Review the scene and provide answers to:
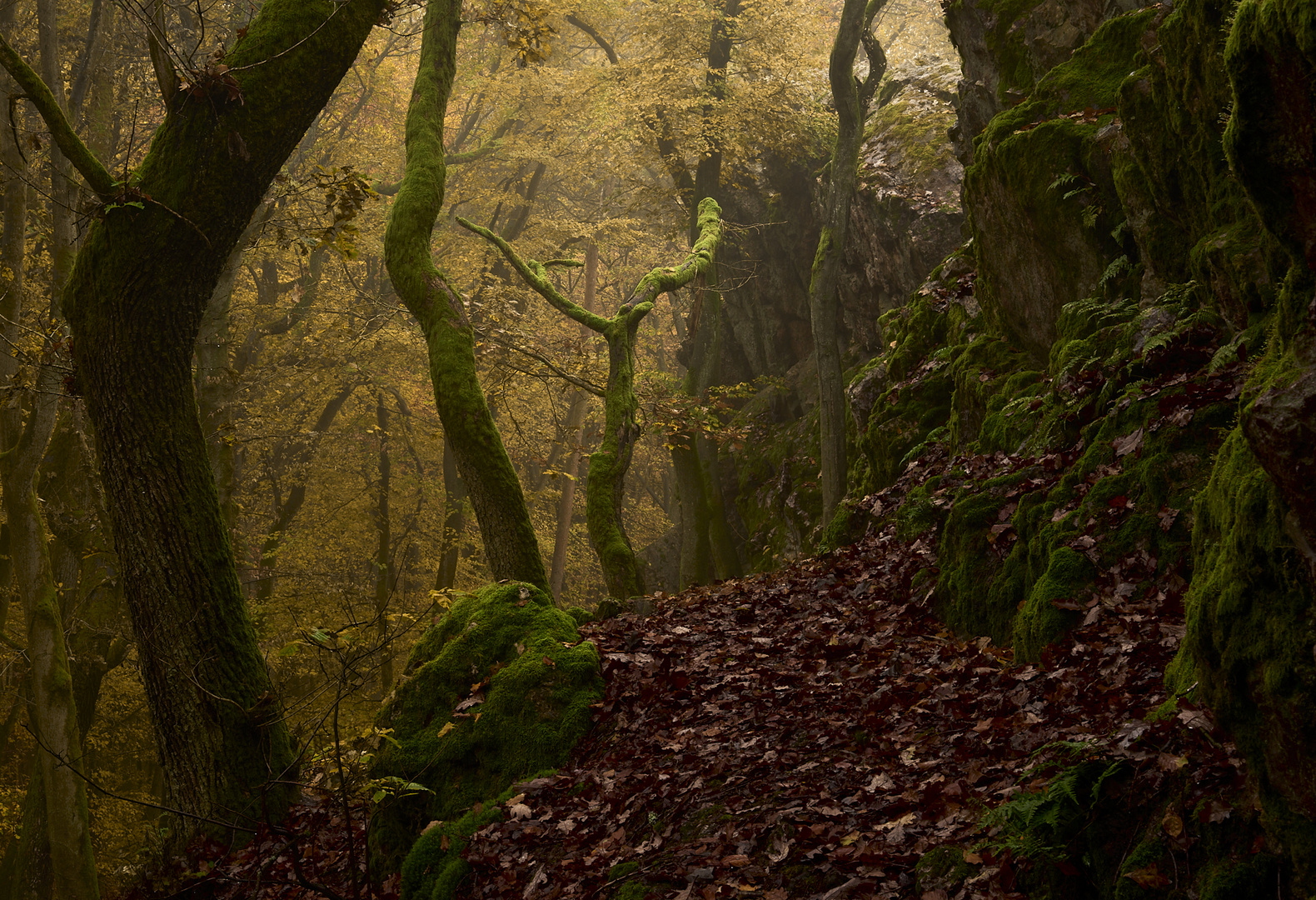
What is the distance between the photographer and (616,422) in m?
11.7

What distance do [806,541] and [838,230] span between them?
219 inches

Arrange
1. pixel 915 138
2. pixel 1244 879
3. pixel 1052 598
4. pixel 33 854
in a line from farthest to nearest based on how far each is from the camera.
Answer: pixel 915 138
pixel 33 854
pixel 1052 598
pixel 1244 879

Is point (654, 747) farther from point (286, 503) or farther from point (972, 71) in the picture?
point (286, 503)

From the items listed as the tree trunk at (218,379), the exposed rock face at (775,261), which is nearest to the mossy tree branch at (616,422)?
the tree trunk at (218,379)

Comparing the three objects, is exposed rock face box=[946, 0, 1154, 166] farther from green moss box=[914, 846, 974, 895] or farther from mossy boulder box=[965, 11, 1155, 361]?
green moss box=[914, 846, 974, 895]

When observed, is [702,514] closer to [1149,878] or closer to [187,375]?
[187,375]

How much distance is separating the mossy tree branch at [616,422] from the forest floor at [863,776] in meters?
3.77

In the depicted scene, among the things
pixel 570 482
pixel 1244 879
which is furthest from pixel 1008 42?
pixel 570 482

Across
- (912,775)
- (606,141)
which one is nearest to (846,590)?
(912,775)

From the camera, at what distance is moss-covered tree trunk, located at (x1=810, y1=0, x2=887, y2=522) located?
45.1ft

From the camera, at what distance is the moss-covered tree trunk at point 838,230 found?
13.8 meters

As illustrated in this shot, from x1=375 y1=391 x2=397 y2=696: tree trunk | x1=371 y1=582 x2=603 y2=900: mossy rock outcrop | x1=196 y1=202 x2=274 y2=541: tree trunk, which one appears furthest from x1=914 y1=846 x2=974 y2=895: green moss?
x1=375 y1=391 x2=397 y2=696: tree trunk

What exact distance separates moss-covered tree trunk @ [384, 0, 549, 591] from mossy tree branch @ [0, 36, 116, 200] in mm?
3697

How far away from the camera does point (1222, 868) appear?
2424mm
